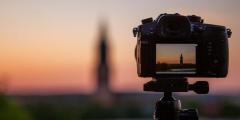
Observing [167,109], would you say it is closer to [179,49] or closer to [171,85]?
[171,85]

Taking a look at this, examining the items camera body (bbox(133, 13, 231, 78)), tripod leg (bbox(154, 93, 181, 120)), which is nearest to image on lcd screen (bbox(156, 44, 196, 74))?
camera body (bbox(133, 13, 231, 78))

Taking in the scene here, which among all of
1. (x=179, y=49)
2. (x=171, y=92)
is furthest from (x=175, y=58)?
(x=171, y=92)

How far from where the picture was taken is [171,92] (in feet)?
7.36

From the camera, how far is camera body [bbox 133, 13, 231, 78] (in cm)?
212

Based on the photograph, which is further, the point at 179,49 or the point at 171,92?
the point at 171,92

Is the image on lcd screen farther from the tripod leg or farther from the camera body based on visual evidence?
the tripod leg

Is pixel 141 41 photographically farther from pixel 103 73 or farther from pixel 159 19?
pixel 103 73

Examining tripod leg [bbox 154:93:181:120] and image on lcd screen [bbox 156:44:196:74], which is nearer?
image on lcd screen [bbox 156:44:196:74]

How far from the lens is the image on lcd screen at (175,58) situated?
2.11m

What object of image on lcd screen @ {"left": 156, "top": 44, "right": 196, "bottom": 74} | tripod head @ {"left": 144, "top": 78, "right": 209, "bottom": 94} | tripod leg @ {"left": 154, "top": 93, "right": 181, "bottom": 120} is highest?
image on lcd screen @ {"left": 156, "top": 44, "right": 196, "bottom": 74}

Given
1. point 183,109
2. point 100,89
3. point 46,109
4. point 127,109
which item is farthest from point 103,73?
point 183,109

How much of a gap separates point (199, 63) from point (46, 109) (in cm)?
1570

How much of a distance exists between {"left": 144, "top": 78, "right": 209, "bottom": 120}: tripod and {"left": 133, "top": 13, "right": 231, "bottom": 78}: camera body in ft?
0.11

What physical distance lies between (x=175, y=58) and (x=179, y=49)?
3cm
